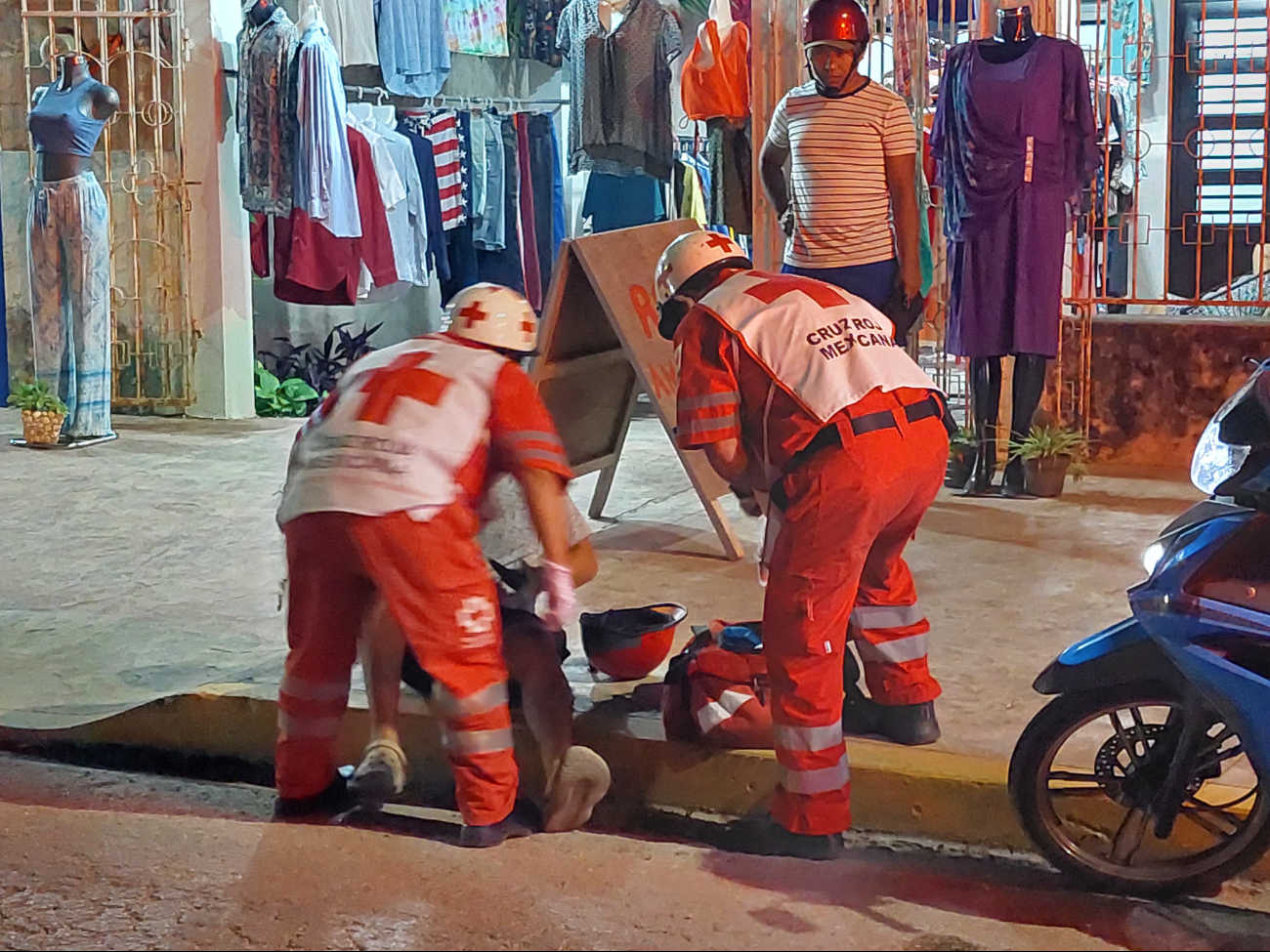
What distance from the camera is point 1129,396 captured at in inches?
307

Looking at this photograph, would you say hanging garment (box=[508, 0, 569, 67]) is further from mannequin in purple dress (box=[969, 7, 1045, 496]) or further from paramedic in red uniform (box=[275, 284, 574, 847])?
paramedic in red uniform (box=[275, 284, 574, 847])

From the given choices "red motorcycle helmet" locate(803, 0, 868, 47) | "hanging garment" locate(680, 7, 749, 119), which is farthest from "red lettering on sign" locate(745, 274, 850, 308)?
"hanging garment" locate(680, 7, 749, 119)

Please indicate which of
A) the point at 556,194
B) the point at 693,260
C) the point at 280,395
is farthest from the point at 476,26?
the point at 693,260

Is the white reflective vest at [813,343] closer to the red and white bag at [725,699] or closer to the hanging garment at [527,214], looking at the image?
the red and white bag at [725,699]

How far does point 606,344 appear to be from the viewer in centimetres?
619

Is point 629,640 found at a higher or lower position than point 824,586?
lower

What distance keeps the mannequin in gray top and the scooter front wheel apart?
692cm

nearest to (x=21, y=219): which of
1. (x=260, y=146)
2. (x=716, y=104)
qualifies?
(x=260, y=146)

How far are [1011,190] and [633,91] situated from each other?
353cm

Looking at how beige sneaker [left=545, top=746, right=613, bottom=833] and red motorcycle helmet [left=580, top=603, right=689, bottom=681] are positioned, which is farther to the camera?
red motorcycle helmet [left=580, top=603, right=689, bottom=681]

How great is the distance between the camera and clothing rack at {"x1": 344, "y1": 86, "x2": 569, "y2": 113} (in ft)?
35.4

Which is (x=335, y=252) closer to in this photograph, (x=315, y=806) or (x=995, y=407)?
(x=995, y=407)

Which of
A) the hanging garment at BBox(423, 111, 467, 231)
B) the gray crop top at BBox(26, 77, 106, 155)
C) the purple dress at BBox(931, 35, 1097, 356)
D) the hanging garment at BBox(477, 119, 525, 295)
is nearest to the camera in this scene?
the purple dress at BBox(931, 35, 1097, 356)

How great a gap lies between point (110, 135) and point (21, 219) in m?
0.82
